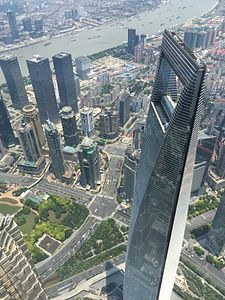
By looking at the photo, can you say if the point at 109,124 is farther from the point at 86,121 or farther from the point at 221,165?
the point at 221,165

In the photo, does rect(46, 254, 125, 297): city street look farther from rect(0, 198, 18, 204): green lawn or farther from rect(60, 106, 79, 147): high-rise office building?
rect(60, 106, 79, 147): high-rise office building

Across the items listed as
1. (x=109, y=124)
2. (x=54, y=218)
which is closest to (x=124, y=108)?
(x=109, y=124)

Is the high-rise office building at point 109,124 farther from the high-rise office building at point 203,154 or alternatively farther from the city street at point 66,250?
the city street at point 66,250

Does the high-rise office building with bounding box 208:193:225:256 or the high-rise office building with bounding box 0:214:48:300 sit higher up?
the high-rise office building with bounding box 0:214:48:300

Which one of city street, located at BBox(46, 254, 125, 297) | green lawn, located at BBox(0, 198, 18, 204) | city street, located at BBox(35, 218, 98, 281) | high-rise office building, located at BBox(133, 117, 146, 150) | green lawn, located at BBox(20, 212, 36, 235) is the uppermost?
high-rise office building, located at BBox(133, 117, 146, 150)

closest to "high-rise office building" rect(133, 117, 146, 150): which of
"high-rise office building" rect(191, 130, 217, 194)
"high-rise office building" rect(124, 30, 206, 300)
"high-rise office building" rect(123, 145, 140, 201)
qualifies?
"high-rise office building" rect(123, 145, 140, 201)

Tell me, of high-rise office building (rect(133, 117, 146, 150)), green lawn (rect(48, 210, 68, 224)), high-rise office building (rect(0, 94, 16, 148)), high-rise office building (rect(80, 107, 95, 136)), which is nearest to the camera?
green lawn (rect(48, 210, 68, 224))

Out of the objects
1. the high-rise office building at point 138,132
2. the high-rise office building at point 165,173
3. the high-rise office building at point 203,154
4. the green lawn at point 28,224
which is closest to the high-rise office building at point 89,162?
the high-rise office building at point 138,132
